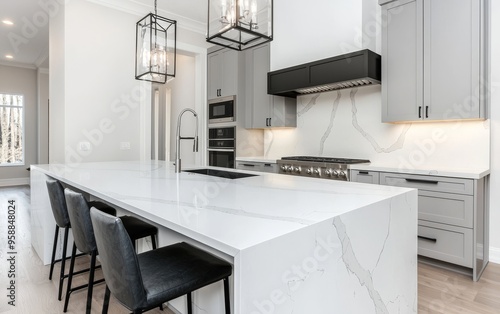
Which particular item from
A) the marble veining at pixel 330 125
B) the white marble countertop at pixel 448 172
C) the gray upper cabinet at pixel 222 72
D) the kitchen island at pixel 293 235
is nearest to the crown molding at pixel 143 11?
the gray upper cabinet at pixel 222 72

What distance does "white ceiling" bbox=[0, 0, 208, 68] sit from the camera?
4156mm

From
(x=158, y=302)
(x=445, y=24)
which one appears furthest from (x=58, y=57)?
(x=445, y=24)

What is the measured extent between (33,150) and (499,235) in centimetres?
896

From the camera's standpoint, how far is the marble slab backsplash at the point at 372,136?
2850mm

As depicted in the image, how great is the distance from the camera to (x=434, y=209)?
2557 mm

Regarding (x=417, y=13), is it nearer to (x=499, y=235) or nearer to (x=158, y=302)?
(x=499, y=235)

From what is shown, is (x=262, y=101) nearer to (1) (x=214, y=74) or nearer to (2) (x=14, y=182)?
(1) (x=214, y=74)

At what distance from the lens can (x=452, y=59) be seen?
2.59 metres

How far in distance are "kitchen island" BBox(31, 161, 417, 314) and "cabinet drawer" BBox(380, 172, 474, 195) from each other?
1158mm

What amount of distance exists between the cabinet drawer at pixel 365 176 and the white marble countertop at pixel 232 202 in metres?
1.30

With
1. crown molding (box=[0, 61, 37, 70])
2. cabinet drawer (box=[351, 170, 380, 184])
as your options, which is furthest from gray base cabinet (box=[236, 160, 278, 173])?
crown molding (box=[0, 61, 37, 70])

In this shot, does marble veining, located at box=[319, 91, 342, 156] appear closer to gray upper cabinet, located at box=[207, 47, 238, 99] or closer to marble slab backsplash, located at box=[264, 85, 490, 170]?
marble slab backsplash, located at box=[264, 85, 490, 170]

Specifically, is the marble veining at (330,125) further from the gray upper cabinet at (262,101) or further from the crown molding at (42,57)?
the crown molding at (42,57)

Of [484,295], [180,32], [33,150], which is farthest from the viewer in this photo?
[33,150]
